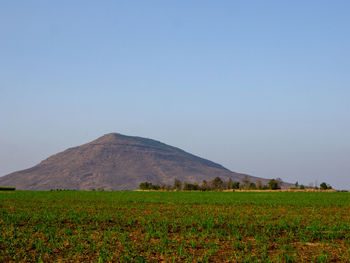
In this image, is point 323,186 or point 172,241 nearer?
point 172,241

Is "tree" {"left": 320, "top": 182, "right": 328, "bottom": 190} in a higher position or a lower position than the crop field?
higher

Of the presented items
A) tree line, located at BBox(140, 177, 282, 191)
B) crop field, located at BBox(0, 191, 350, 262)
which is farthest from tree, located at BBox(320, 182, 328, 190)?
crop field, located at BBox(0, 191, 350, 262)

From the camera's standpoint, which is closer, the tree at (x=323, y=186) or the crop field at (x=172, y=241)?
the crop field at (x=172, y=241)

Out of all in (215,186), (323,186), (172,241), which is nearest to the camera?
(172,241)

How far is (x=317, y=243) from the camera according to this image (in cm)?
2170

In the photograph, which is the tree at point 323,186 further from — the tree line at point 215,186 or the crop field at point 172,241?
the crop field at point 172,241

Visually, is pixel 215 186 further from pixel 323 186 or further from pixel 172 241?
pixel 172 241

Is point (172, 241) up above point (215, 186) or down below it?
below

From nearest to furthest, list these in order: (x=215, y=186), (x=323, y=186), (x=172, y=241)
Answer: (x=172, y=241), (x=323, y=186), (x=215, y=186)

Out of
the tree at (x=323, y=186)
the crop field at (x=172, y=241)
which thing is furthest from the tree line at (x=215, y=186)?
the crop field at (x=172, y=241)

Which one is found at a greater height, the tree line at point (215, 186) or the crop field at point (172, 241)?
the tree line at point (215, 186)

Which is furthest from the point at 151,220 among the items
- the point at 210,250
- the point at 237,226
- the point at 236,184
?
the point at 236,184

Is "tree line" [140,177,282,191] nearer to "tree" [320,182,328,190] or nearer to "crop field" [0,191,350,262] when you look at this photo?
"tree" [320,182,328,190]

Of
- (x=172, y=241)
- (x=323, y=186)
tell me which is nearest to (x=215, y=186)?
(x=323, y=186)
